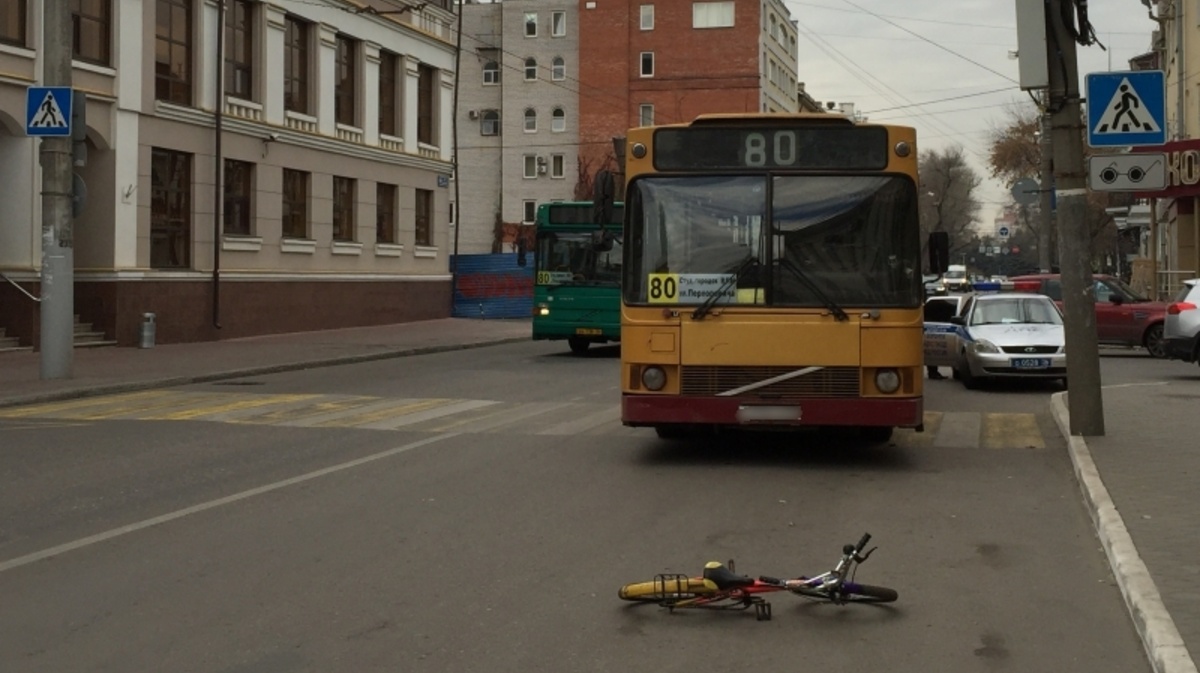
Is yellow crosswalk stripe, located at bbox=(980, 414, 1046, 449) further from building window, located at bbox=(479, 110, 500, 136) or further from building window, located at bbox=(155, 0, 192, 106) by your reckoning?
building window, located at bbox=(479, 110, 500, 136)

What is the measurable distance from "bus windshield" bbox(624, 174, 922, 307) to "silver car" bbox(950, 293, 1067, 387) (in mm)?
8511

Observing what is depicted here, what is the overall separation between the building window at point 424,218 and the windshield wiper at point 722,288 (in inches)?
1218

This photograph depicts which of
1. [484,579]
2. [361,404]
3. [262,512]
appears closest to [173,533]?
[262,512]

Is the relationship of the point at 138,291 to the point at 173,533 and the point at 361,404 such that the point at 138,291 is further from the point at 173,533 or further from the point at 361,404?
the point at 173,533

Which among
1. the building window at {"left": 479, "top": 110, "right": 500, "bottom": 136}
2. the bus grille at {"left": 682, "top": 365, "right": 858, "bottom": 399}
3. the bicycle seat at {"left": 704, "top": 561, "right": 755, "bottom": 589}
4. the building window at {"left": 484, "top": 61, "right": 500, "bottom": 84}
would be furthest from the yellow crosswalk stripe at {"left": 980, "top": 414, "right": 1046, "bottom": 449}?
the building window at {"left": 484, "top": 61, "right": 500, "bottom": 84}

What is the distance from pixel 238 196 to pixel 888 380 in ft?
A: 75.6

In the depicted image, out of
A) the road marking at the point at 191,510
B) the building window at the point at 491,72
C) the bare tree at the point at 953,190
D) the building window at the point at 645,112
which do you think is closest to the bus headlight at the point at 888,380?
the road marking at the point at 191,510

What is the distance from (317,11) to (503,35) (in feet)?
153

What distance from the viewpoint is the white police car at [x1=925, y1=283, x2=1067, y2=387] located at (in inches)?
792

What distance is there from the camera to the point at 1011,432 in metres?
14.7

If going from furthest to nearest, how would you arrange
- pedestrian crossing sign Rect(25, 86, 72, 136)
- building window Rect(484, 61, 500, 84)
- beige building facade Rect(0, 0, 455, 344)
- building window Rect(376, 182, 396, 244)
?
building window Rect(484, 61, 500, 84)
building window Rect(376, 182, 396, 244)
beige building facade Rect(0, 0, 455, 344)
pedestrian crossing sign Rect(25, 86, 72, 136)

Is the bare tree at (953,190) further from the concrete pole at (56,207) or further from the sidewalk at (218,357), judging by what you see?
the concrete pole at (56,207)

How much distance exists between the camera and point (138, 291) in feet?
90.1

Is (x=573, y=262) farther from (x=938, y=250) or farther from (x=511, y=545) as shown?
(x=511, y=545)
